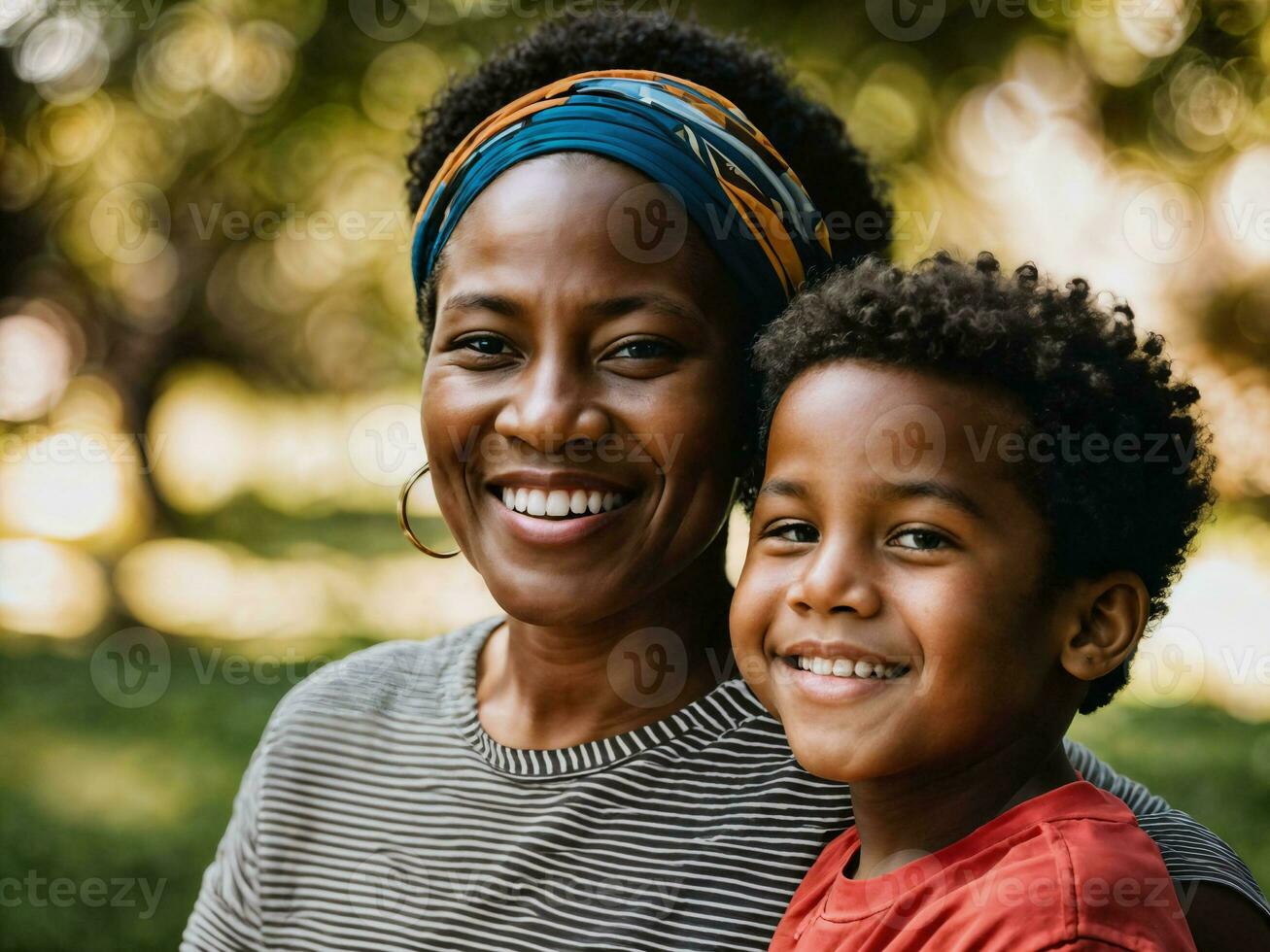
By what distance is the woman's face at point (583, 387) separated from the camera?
6.95ft

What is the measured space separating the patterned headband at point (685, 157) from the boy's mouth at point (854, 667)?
1.94 feet

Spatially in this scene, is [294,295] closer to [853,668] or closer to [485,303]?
[485,303]

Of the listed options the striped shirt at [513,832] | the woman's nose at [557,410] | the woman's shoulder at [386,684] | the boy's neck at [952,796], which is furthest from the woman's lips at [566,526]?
the boy's neck at [952,796]

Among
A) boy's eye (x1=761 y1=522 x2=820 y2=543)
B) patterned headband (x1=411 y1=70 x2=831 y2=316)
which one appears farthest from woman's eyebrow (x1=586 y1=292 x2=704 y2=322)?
boy's eye (x1=761 y1=522 x2=820 y2=543)

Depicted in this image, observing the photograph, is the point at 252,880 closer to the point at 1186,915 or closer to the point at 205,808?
the point at 1186,915

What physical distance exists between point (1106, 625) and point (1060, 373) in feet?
1.12

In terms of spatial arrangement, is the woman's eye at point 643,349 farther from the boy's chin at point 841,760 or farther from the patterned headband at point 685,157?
the boy's chin at point 841,760

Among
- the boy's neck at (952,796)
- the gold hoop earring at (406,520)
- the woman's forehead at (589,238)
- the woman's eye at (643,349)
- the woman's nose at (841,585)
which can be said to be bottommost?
the boy's neck at (952,796)

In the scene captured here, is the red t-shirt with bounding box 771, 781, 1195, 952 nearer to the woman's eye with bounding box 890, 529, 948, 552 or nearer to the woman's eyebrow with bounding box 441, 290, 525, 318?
the woman's eye with bounding box 890, 529, 948, 552

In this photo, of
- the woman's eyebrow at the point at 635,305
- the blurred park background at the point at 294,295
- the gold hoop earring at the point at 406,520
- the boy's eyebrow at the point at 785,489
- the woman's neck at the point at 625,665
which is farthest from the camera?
the blurred park background at the point at 294,295

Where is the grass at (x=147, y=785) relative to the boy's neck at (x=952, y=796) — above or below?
above

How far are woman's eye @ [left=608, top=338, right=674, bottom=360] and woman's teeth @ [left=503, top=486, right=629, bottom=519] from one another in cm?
22

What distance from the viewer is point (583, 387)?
213 cm

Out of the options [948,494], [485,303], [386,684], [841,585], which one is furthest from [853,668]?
[386,684]
